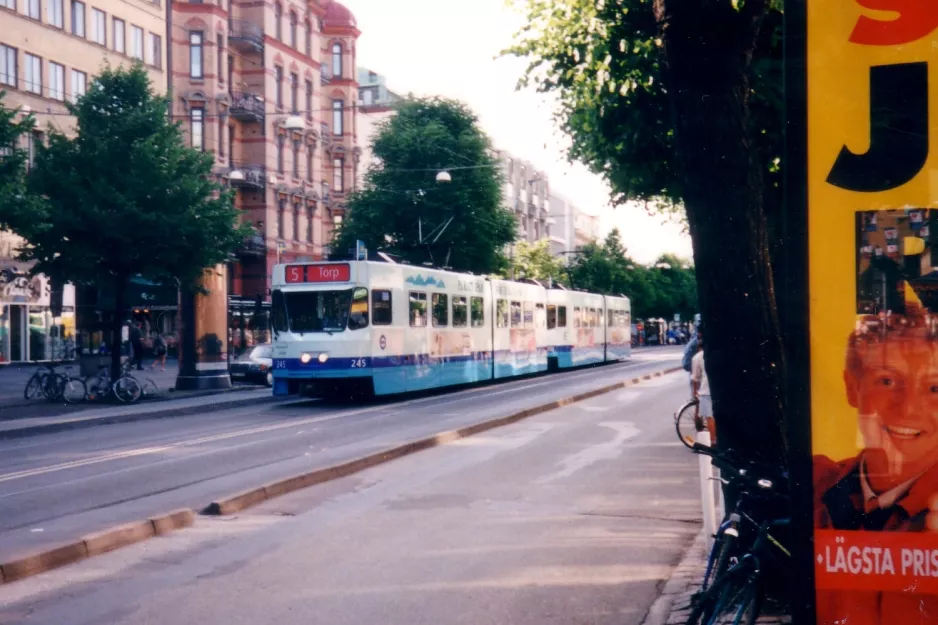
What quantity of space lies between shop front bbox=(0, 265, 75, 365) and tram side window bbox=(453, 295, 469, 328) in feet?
64.1

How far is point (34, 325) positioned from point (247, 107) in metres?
15.2

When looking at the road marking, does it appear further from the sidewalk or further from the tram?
the sidewalk

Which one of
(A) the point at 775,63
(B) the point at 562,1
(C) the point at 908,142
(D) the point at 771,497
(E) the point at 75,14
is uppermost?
(E) the point at 75,14

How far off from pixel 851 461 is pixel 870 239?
734 millimetres

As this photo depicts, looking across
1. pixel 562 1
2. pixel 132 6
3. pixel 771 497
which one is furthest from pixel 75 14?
pixel 771 497

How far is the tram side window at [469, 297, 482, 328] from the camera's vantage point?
3047 cm

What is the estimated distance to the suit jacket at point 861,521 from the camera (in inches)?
143

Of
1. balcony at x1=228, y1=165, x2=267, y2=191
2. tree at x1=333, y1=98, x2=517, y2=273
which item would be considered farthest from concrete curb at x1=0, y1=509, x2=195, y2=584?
balcony at x1=228, y1=165, x2=267, y2=191

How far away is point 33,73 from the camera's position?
42781 mm

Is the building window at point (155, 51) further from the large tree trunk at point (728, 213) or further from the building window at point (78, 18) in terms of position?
the large tree trunk at point (728, 213)

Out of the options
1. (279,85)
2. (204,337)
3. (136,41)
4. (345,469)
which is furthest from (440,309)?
(279,85)

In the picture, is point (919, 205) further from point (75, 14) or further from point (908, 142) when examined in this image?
point (75, 14)

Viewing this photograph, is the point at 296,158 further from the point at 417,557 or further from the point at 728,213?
the point at 728,213

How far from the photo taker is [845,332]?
12.0 feet
